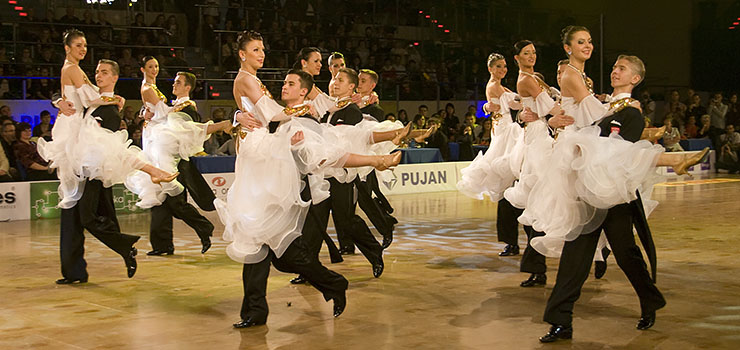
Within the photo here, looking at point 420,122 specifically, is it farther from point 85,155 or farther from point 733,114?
point 85,155

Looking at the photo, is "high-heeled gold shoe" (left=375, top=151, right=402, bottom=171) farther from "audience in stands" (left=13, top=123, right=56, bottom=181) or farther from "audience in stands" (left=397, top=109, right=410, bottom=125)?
"audience in stands" (left=397, top=109, right=410, bottom=125)

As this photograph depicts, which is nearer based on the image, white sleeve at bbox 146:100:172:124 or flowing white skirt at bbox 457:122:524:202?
flowing white skirt at bbox 457:122:524:202

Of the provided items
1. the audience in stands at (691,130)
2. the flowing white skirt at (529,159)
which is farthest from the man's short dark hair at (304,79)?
the audience in stands at (691,130)

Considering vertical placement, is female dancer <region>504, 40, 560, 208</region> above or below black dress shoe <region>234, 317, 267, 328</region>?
above

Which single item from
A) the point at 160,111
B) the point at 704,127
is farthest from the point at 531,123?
the point at 704,127

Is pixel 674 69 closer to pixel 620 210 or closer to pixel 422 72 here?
pixel 422 72

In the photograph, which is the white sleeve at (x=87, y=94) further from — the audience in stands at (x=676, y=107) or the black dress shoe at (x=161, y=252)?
the audience in stands at (x=676, y=107)

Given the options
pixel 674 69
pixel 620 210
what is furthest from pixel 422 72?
pixel 620 210

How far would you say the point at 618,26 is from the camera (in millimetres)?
23094

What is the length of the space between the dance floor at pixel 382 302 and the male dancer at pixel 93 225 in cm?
19

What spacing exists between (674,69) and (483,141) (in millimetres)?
7793

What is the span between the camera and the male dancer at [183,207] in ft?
30.3

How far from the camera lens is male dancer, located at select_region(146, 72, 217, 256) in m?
9.24

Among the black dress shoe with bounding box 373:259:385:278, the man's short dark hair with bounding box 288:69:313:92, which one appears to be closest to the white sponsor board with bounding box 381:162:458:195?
the black dress shoe with bounding box 373:259:385:278
